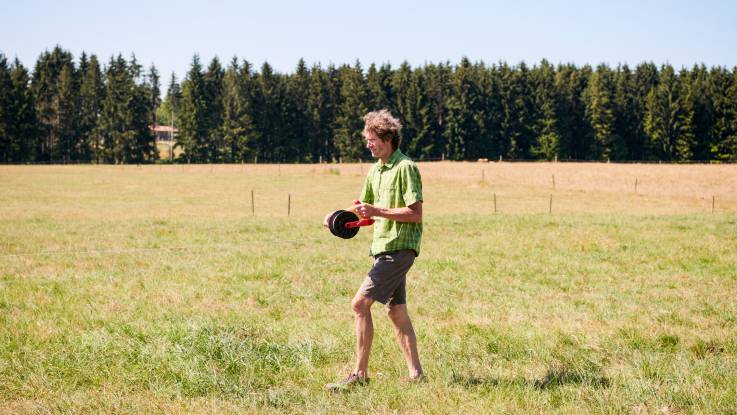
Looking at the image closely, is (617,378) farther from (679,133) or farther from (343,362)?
(679,133)

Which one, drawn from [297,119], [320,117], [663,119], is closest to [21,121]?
[297,119]

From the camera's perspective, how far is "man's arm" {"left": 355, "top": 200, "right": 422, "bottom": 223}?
5.27 m

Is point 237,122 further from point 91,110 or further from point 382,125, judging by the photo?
point 382,125

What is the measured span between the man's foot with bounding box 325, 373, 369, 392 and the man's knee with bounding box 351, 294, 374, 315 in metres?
0.61

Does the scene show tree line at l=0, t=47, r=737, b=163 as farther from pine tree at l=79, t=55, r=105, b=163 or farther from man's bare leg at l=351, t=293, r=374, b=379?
man's bare leg at l=351, t=293, r=374, b=379

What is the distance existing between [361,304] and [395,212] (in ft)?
3.14

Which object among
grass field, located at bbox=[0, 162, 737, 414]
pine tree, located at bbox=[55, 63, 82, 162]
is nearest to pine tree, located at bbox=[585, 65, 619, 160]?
pine tree, located at bbox=[55, 63, 82, 162]

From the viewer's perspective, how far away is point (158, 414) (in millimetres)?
5008

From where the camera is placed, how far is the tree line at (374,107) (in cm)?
10494

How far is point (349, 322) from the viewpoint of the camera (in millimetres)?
8312

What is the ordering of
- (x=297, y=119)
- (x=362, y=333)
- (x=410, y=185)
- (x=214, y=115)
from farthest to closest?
(x=297, y=119), (x=214, y=115), (x=362, y=333), (x=410, y=185)

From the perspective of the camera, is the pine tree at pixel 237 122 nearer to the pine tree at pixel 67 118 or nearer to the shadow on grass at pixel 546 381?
the pine tree at pixel 67 118

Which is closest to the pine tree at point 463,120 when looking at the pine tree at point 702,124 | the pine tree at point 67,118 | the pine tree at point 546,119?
the pine tree at point 546,119

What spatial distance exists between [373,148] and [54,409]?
11.7ft
